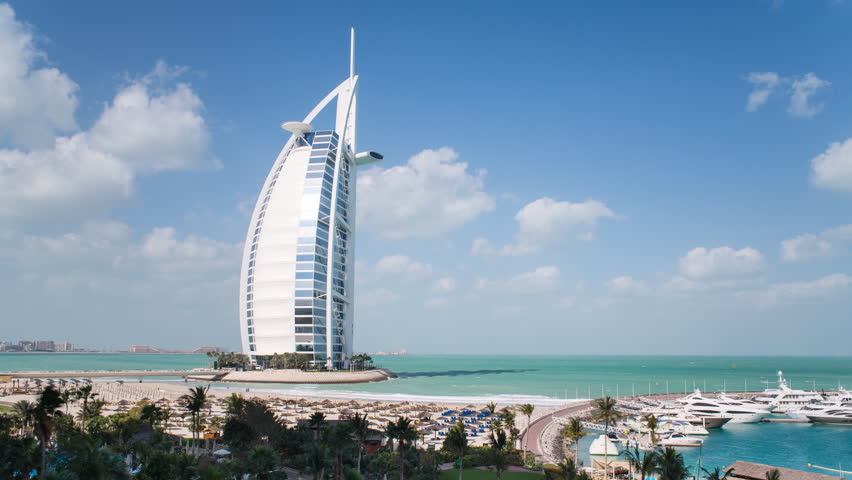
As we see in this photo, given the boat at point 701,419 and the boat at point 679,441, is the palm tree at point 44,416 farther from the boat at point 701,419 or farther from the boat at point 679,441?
the boat at point 701,419

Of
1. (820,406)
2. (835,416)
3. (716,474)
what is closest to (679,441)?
(716,474)

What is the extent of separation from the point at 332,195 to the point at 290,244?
1297cm

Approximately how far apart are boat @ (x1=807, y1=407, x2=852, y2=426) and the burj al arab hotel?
77013 millimetres

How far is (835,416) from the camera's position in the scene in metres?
62.7

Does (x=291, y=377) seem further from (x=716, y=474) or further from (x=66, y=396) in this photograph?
(x=716, y=474)

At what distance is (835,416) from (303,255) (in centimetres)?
8508

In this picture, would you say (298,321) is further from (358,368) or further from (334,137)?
(334,137)

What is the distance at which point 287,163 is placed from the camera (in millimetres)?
117562

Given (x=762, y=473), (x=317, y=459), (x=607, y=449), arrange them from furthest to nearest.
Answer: (x=607, y=449) < (x=762, y=473) < (x=317, y=459)

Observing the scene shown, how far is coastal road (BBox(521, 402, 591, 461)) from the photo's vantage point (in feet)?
132

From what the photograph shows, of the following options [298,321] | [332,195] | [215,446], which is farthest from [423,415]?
[332,195]

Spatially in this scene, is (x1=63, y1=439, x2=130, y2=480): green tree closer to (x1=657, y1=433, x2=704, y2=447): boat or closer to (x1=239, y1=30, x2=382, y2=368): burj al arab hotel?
(x1=657, y1=433, x2=704, y2=447): boat

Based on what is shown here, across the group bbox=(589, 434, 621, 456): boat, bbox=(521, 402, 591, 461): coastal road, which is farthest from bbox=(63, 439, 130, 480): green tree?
bbox=(589, 434, 621, 456): boat

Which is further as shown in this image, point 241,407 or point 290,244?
point 290,244
